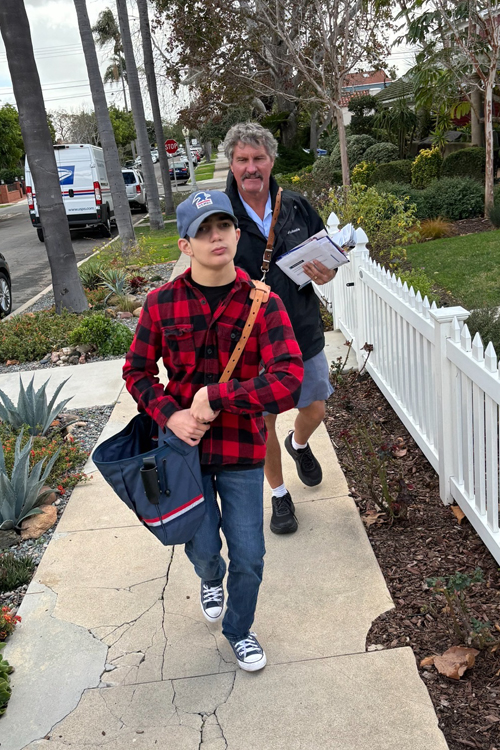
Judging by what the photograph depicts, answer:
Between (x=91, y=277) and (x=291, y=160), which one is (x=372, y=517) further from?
(x=291, y=160)

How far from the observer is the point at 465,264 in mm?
10070

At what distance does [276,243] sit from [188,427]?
4.46ft

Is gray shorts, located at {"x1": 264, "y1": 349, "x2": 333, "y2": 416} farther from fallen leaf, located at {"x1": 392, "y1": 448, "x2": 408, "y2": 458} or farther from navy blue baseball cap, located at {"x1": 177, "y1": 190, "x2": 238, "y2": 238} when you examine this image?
navy blue baseball cap, located at {"x1": 177, "y1": 190, "x2": 238, "y2": 238}

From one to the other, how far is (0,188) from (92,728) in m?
52.2

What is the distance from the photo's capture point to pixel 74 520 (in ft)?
14.2

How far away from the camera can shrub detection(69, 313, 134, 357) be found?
26.4 feet

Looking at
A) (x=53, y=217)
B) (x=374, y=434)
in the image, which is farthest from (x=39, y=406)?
(x=53, y=217)

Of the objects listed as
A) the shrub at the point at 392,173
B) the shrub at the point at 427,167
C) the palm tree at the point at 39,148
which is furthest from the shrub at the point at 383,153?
the palm tree at the point at 39,148

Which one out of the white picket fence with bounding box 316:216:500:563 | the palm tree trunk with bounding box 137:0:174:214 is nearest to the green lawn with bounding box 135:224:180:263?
the palm tree trunk with bounding box 137:0:174:214

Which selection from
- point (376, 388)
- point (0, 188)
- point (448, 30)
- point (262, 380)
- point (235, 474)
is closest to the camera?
point (262, 380)

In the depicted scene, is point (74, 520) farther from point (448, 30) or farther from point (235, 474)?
point (448, 30)

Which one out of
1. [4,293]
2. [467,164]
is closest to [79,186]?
[4,293]

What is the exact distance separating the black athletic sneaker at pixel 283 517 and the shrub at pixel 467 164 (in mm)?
13449

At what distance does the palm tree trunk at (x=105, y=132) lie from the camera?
50.7ft
